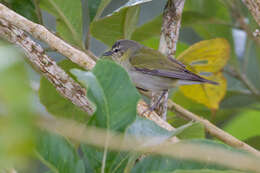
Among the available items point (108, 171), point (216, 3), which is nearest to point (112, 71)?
point (108, 171)

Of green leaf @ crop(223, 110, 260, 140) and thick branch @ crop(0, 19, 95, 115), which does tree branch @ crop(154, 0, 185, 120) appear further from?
green leaf @ crop(223, 110, 260, 140)

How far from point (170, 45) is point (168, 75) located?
133cm

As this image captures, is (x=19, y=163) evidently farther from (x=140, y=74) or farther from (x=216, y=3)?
(x=140, y=74)

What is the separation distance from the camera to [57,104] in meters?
1.86

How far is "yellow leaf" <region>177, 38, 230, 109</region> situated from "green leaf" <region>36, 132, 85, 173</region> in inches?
54.6

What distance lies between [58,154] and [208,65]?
5.34 ft

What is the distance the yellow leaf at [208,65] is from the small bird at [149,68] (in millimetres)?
158

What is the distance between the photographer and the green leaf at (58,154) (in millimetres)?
770

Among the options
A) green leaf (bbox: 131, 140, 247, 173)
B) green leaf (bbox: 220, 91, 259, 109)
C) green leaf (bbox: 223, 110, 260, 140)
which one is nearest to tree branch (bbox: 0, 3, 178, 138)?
green leaf (bbox: 131, 140, 247, 173)

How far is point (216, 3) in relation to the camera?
2.75 metres

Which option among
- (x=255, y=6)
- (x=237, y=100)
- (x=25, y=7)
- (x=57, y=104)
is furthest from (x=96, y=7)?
(x=237, y=100)

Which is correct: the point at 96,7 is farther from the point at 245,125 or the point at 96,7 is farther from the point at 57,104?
the point at 245,125

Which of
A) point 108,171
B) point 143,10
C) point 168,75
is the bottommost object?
point 168,75

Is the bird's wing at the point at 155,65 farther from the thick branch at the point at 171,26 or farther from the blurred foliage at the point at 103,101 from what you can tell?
the thick branch at the point at 171,26
